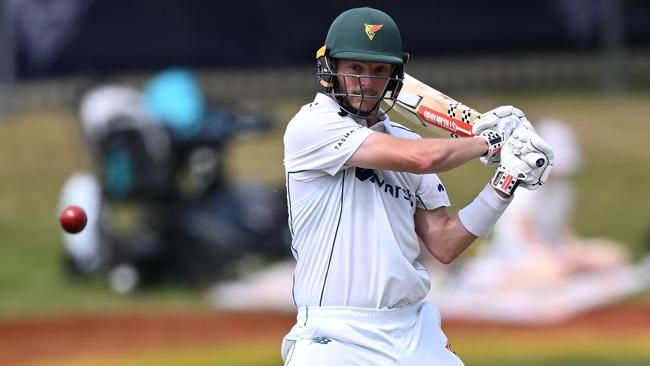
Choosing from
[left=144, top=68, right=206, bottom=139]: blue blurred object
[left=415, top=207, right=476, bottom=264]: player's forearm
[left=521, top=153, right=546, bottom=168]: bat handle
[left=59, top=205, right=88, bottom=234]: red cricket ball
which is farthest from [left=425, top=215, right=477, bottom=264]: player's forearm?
[left=144, top=68, right=206, bottom=139]: blue blurred object

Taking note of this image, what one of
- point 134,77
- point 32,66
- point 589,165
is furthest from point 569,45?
point 32,66

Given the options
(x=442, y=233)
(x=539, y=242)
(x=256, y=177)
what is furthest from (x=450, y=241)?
(x=256, y=177)

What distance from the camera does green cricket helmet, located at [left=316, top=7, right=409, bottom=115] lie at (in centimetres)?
565

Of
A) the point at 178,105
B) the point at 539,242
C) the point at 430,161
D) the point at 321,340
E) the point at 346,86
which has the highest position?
the point at 346,86

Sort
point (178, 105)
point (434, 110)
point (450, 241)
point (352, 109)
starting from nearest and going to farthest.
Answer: point (352, 109)
point (450, 241)
point (434, 110)
point (178, 105)

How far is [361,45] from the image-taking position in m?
5.65

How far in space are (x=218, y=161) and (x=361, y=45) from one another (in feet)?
29.7

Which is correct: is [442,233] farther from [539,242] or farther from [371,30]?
[539,242]

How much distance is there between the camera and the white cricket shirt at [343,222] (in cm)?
558

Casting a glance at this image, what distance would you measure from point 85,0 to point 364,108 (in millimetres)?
14224

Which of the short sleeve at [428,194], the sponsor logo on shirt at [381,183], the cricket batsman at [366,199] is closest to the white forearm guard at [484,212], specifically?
the cricket batsman at [366,199]

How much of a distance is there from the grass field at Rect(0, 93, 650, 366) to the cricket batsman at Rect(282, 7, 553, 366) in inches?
230

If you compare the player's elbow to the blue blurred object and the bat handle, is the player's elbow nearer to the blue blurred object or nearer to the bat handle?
the bat handle

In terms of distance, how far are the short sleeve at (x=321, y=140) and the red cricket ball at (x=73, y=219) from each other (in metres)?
1.14
